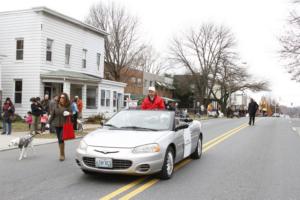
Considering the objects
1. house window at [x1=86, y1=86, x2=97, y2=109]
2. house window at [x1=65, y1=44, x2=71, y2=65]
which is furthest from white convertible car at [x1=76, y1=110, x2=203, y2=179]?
Result: house window at [x1=86, y1=86, x2=97, y2=109]

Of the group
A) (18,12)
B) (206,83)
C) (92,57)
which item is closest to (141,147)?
(18,12)

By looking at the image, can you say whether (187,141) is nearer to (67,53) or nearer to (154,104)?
(154,104)

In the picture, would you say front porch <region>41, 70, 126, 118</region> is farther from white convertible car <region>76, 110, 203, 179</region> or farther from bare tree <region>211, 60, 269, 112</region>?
bare tree <region>211, 60, 269, 112</region>

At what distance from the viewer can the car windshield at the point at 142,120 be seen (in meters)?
7.83

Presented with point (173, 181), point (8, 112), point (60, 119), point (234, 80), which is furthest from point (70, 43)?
point (234, 80)

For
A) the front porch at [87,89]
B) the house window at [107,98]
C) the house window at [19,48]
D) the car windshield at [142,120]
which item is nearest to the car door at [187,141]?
the car windshield at [142,120]

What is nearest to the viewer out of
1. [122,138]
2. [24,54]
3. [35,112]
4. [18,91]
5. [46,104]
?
[122,138]

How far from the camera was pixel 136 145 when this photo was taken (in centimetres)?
667

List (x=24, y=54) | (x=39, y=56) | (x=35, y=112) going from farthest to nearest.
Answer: (x=24, y=54)
(x=39, y=56)
(x=35, y=112)

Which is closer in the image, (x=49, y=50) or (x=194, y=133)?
(x=194, y=133)

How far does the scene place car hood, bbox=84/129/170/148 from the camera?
22.1 ft

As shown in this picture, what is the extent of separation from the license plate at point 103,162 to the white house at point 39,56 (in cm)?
1797

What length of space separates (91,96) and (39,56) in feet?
18.7

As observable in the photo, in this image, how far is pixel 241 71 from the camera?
59.0 meters
